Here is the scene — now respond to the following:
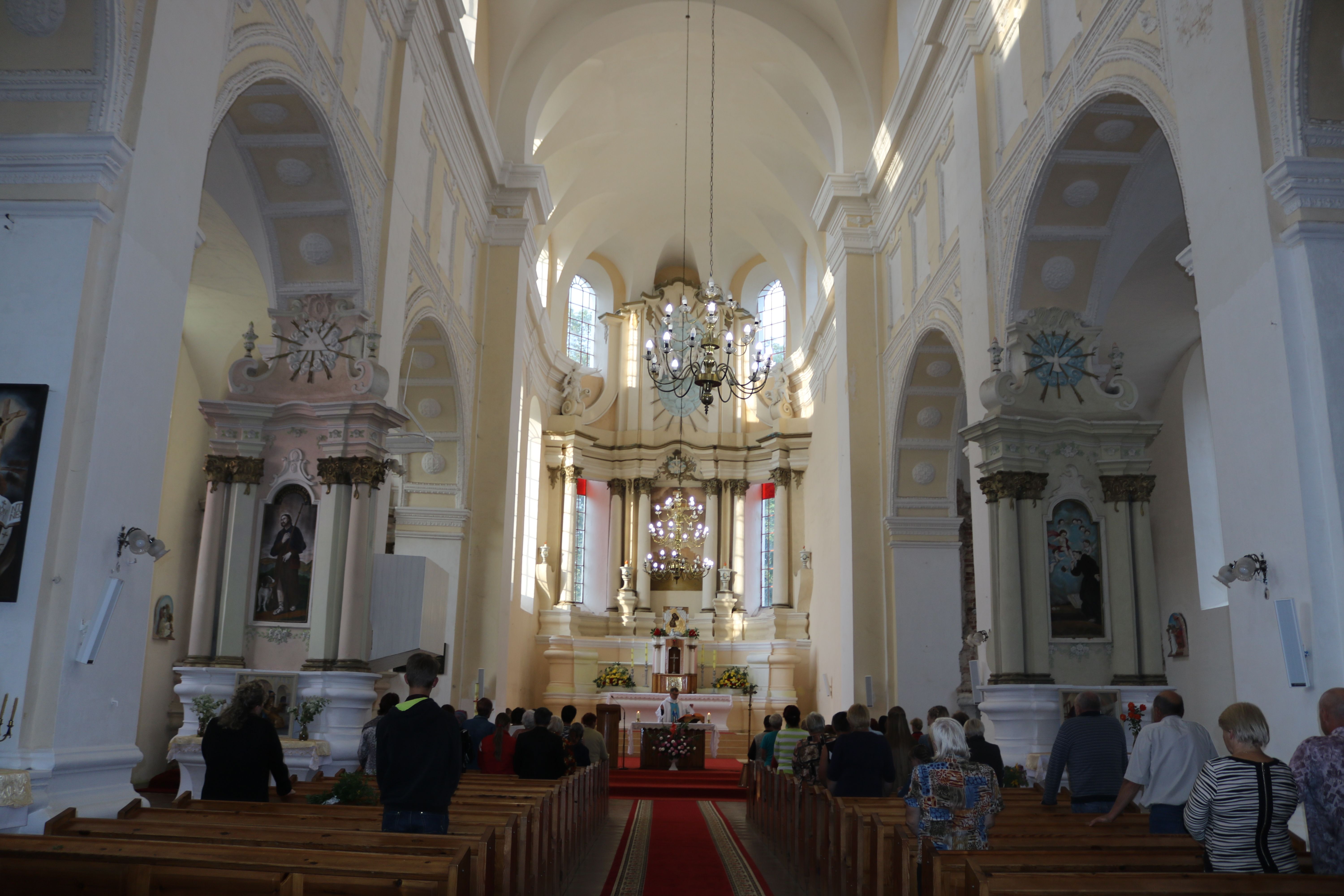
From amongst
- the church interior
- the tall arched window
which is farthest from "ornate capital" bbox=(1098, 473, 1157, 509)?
the tall arched window

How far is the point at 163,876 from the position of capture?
3.47 metres

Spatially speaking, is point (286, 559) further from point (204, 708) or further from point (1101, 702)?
point (1101, 702)

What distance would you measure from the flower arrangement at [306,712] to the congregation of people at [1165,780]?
4.50 metres

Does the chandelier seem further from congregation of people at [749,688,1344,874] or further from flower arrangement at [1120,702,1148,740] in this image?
congregation of people at [749,688,1344,874]

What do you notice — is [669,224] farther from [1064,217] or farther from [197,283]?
[1064,217]

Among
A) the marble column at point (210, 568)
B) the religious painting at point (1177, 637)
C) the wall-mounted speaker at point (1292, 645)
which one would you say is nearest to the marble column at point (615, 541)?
the religious painting at point (1177, 637)

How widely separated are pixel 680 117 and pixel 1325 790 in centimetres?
1886

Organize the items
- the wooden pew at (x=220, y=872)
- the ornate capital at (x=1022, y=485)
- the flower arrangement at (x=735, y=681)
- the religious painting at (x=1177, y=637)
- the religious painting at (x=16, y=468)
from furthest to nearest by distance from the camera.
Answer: the flower arrangement at (x=735, y=681) < the religious painting at (x=1177, y=637) < the ornate capital at (x=1022, y=485) < the religious painting at (x=16, y=468) < the wooden pew at (x=220, y=872)

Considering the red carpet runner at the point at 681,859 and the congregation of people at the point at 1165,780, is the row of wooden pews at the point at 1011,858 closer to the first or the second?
the congregation of people at the point at 1165,780

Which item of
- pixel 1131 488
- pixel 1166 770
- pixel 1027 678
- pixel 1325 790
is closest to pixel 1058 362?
pixel 1131 488

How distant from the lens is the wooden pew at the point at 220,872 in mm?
3414

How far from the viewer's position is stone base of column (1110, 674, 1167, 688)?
9.21 metres

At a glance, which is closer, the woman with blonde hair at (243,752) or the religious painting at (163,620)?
the woman with blonde hair at (243,752)

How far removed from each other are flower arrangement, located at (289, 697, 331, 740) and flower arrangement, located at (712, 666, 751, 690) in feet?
41.5
